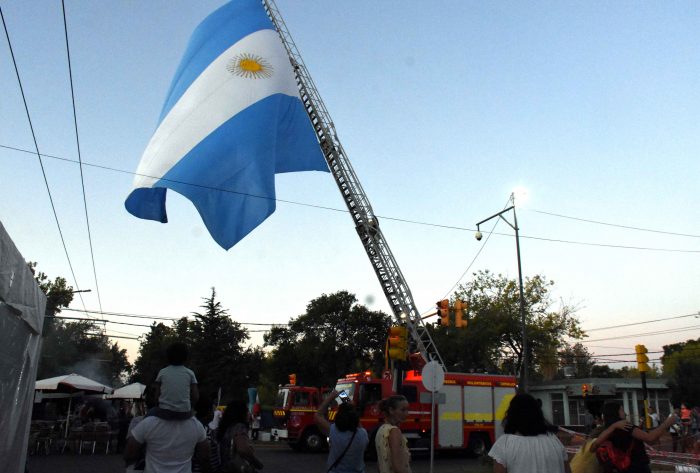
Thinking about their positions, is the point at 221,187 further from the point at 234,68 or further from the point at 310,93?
the point at 310,93

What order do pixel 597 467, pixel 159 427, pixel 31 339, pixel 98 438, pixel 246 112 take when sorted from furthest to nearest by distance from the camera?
pixel 98 438, pixel 246 112, pixel 31 339, pixel 597 467, pixel 159 427

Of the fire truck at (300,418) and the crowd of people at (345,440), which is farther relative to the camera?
the fire truck at (300,418)

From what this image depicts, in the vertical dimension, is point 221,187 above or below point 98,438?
above

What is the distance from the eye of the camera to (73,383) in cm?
1992

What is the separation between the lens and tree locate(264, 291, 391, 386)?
5722 centimetres

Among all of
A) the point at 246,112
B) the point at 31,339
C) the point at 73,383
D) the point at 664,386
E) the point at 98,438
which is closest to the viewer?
the point at 31,339

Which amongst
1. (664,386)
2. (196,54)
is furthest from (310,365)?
(196,54)

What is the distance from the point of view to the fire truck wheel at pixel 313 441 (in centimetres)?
2044

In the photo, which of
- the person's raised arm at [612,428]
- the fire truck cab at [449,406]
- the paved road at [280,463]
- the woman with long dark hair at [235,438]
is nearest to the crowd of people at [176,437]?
the woman with long dark hair at [235,438]

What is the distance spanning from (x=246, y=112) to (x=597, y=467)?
8147 mm

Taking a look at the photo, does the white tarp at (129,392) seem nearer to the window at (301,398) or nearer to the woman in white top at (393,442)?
the window at (301,398)

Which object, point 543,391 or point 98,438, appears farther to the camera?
point 543,391

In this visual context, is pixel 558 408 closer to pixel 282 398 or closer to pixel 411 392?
pixel 282 398

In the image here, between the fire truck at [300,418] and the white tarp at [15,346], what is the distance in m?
12.8
